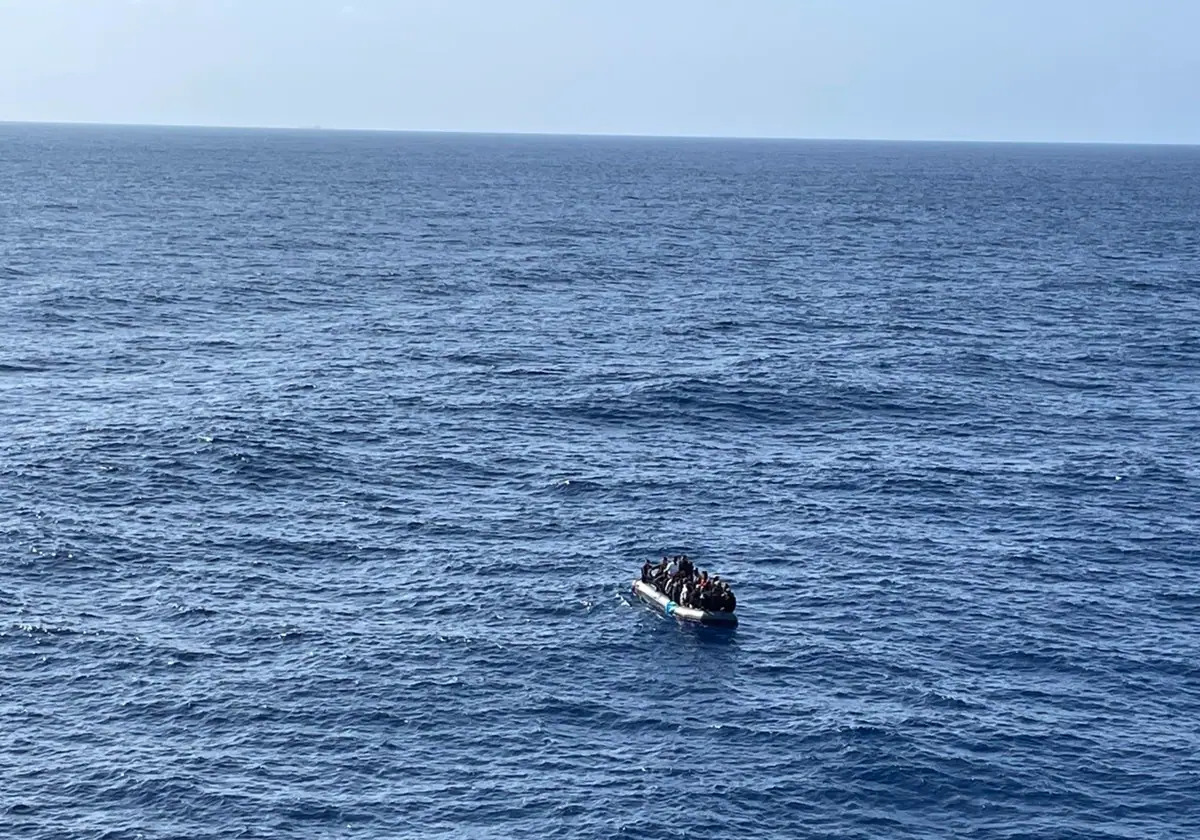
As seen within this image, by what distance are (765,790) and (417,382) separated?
232ft

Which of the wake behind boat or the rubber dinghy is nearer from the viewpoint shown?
the rubber dinghy

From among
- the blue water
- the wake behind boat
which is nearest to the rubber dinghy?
the wake behind boat

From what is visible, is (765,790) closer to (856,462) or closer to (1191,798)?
(1191,798)

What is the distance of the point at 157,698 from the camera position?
219ft

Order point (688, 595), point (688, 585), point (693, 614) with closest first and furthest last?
1. point (693, 614)
2. point (688, 595)
3. point (688, 585)

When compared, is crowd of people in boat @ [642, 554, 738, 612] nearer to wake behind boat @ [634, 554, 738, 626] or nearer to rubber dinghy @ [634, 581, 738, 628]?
wake behind boat @ [634, 554, 738, 626]

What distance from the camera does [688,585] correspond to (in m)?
77.1

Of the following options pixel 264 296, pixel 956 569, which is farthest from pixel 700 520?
pixel 264 296

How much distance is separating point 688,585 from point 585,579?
8182 mm

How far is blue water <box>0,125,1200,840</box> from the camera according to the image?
60.7 meters

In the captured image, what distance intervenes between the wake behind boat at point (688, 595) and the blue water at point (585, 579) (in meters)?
1.09

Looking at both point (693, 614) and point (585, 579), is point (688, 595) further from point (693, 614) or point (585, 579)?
point (585, 579)

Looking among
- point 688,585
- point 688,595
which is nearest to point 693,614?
point 688,595

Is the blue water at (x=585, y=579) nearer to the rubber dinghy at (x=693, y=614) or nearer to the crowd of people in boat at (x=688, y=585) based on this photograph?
the rubber dinghy at (x=693, y=614)
